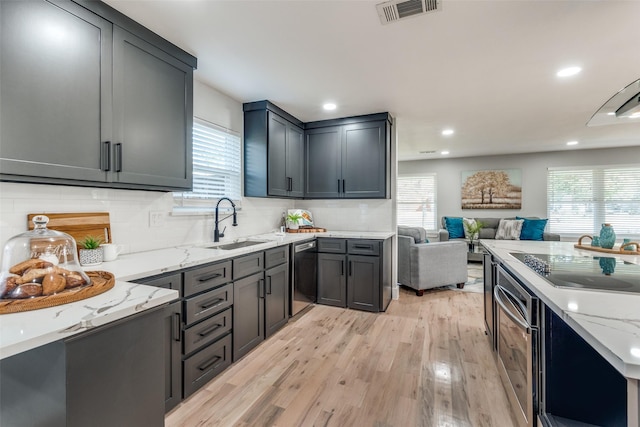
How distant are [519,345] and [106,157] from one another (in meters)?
2.45

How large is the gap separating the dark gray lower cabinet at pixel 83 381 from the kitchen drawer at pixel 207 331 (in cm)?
70

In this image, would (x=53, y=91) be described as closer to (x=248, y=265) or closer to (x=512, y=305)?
(x=248, y=265)

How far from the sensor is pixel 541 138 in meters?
5.12

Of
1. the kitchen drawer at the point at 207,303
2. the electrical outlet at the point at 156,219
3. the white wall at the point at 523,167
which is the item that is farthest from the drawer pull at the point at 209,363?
the white wall at the point at 523,167

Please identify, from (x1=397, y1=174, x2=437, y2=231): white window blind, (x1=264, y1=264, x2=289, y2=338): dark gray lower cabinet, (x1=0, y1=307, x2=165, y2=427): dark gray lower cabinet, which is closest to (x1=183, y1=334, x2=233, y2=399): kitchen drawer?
(x1=264, y1=264, x2=289, y2=338): dark gray lower cabinet

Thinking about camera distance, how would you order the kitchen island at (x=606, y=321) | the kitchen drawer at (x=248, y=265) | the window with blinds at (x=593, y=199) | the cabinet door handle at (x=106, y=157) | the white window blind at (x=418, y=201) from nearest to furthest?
the kitchen island at (x=606, y=321), the cabinet door handle at (x=106, y=157), the kitchen drawer at (x=248, y=265), the window with blinds at (x=593, y=199), the white window blind at (x=418, y=201)

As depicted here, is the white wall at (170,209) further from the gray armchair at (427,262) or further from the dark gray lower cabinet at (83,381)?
the dark gray lower cabinet at (83,381)

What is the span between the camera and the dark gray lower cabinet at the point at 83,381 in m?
0.90

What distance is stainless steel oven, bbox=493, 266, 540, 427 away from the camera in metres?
1.30

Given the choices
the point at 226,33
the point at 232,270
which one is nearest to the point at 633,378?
the point at 232,270

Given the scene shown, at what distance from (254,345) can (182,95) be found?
206cm

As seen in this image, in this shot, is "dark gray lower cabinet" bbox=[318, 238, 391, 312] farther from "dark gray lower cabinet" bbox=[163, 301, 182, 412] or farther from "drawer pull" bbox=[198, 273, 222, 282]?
"dark gray lower cabinet" bbox=[163, 301, 182, 412]


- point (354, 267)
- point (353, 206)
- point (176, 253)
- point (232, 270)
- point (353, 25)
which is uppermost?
point (353, 25)

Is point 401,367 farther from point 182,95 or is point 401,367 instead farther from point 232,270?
point 182,95
